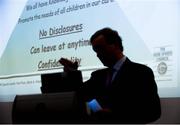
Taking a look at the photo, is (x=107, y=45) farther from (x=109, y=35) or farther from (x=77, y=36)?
(x=77, y=36)

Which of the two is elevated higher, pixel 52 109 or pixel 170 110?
pixel 52 109

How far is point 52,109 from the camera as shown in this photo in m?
1.26

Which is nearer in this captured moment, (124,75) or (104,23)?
(124,75)

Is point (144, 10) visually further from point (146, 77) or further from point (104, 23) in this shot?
point (146, 77)

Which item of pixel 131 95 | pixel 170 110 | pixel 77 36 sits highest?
pixel 77 36

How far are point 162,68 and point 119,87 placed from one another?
0.68 m

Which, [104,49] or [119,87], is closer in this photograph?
[119,87]

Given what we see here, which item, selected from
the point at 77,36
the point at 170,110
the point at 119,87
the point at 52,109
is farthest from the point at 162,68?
the point at 52,109

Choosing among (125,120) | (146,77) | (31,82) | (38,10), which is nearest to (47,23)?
(38,10)

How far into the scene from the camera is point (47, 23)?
10.3ft

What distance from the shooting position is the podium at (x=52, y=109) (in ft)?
4.06

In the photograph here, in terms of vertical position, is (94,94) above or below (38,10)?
below

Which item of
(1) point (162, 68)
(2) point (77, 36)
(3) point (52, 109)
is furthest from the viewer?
(2) point (77, 36)

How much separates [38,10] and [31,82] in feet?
2.02
